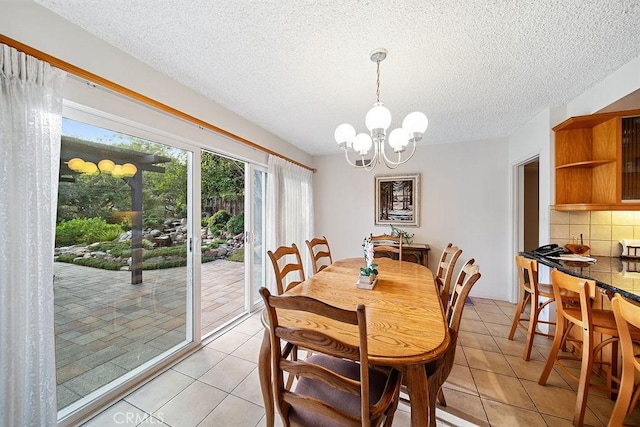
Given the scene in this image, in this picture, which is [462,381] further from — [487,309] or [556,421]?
[487,309]

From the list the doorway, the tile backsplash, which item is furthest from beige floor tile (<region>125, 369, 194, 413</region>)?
the doorway

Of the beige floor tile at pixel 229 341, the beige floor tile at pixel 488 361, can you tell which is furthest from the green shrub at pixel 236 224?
the beige floor tile at pixel 488 361

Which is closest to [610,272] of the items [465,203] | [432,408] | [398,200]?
[432,408]

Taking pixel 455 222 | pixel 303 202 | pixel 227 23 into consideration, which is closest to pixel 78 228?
pixel 227 23

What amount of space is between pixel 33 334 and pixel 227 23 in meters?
1.91

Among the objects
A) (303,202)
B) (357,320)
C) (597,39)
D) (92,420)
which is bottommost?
(92,420)

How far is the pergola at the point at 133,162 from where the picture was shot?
A: 147 centimetres

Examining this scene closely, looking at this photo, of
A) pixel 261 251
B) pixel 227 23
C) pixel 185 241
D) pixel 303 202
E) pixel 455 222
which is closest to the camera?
pixel 227 23

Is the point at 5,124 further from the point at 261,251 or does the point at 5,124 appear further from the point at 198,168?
the point at 261,251

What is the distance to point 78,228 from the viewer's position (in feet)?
4.91

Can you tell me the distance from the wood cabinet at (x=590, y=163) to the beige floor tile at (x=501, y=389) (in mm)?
1679

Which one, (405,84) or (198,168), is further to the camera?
(198,168)

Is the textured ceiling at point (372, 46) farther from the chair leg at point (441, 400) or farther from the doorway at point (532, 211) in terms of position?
the doorway at point (532, 211)

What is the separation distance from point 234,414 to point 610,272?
9.43 feet
